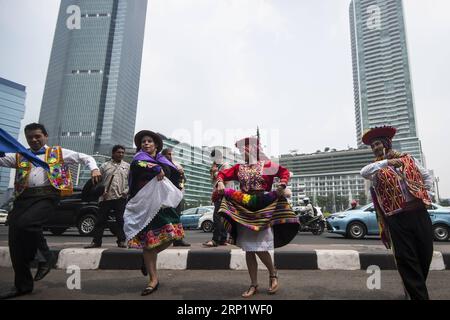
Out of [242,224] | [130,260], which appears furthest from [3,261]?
[242,224]

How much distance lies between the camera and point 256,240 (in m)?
A: 2.85

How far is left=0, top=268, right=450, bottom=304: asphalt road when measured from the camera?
2703 millimetres

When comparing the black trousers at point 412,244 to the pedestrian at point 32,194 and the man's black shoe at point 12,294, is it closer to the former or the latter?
the pedestrian at point 32,194

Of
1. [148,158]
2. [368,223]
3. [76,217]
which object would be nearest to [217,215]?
[148,158]

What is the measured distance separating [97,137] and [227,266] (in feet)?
302

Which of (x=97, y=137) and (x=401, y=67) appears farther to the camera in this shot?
(x=401, y=67)

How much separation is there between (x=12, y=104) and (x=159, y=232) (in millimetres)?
83600

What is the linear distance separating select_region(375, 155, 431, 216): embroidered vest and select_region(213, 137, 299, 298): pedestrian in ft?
2.79

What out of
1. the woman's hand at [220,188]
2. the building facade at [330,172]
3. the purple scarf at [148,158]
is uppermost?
the building facade at [330,172]

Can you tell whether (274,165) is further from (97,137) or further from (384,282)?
(97,137)

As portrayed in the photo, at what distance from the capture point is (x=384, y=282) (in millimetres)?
3299

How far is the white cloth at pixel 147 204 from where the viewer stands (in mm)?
2936

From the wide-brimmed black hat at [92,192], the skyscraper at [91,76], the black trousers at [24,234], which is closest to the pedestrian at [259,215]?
the black trousers at [24,234]

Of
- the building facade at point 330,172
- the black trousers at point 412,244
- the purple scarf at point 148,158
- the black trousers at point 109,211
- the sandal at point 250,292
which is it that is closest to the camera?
the black trousers at point 412,244
